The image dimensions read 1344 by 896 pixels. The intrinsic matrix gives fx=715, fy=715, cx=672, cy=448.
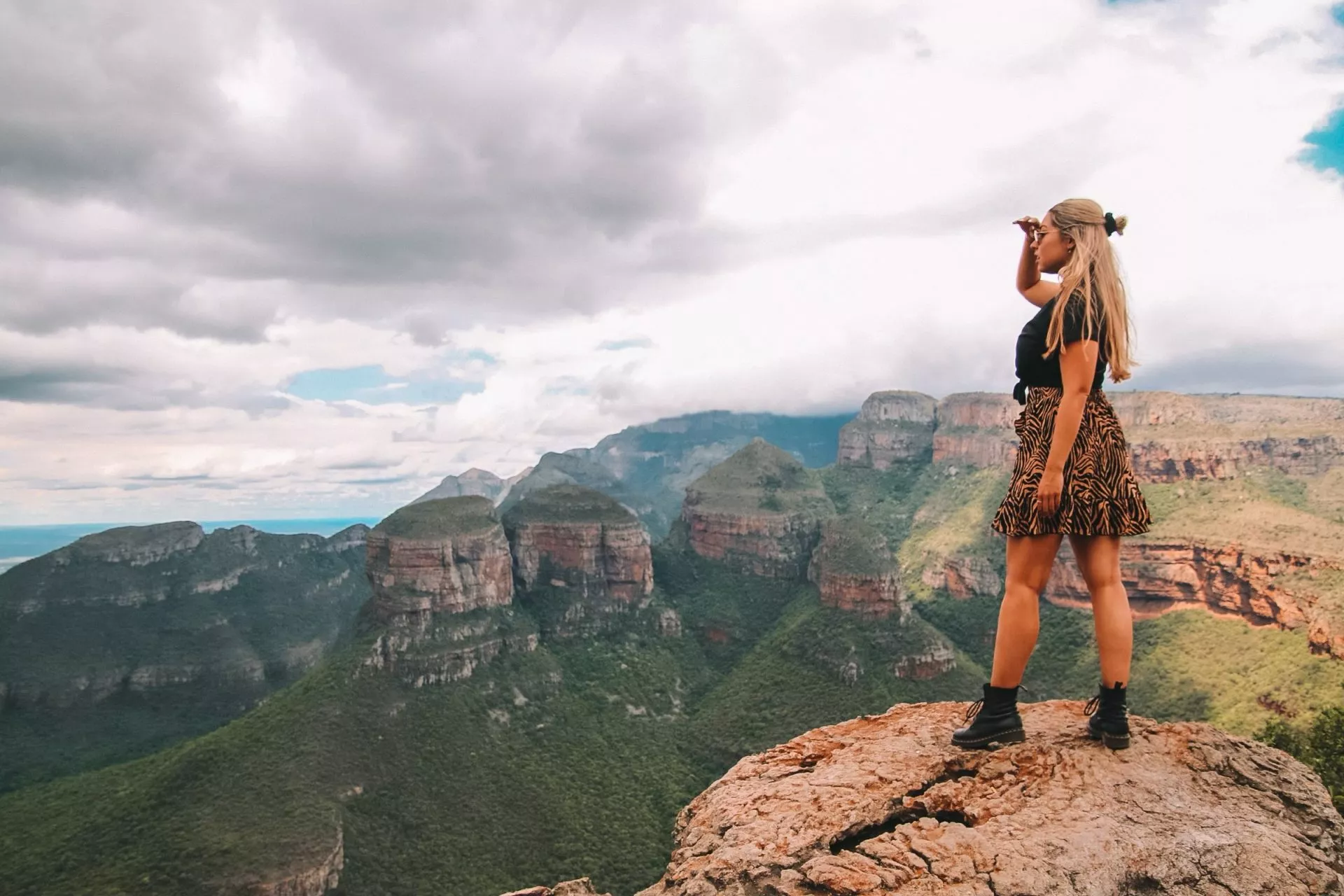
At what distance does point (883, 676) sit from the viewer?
62219 mm

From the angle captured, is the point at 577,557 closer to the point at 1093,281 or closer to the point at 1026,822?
the point at 1093,281

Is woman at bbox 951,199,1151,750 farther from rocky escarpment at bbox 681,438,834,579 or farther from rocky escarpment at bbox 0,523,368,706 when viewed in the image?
rocky escarpment at bbox 0,523,368,706

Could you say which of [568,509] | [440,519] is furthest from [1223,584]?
[440,519]

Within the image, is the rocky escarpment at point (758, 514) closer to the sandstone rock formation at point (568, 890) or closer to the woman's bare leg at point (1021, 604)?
the woman's bare leg at point (1021, 604)

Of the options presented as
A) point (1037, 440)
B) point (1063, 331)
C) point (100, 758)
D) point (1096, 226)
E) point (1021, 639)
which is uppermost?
point (1096, 226)

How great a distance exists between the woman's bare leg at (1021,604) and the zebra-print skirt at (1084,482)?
0.15 m

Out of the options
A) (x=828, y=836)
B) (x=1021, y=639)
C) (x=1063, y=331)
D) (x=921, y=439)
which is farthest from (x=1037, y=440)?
(x=921, y=439)

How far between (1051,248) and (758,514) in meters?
87.7

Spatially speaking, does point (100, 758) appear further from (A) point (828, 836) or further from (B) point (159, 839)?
(A) point (828, 836)

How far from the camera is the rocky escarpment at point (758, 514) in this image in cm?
9100

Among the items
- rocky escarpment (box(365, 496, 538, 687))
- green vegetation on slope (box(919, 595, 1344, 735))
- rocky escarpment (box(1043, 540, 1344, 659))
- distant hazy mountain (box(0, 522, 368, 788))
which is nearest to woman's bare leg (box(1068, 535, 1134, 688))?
green vegetation on slope (box(919, 595, 1344, 735))

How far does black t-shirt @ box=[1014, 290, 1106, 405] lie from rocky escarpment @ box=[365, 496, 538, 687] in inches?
2392

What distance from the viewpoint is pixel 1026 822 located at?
491cm

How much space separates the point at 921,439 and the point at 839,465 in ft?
49.0
